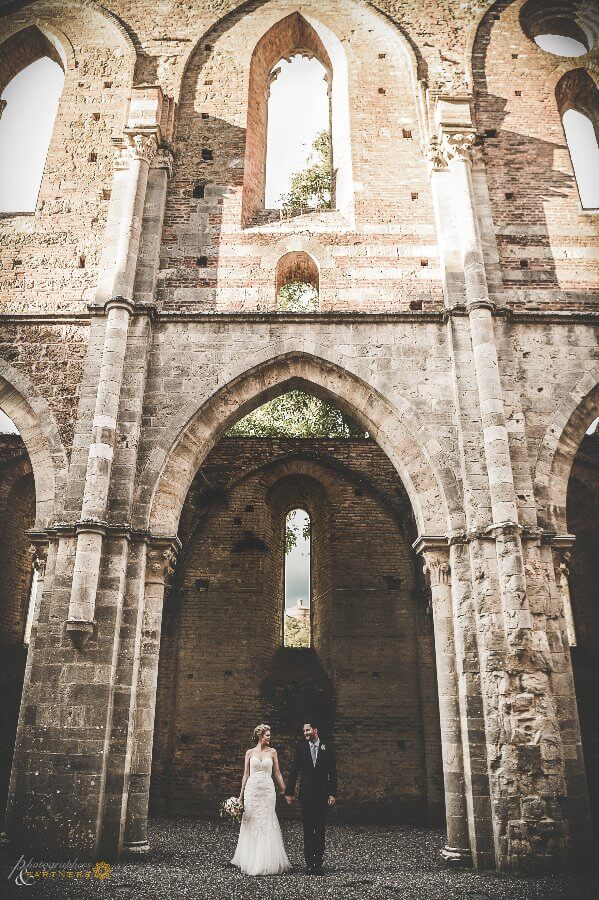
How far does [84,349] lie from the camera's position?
29.4ft

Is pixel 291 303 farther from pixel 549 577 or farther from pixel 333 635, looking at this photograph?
pixel 549 577

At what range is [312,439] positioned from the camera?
1282 centimetres

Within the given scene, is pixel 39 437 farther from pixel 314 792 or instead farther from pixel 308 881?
pixel 308 881

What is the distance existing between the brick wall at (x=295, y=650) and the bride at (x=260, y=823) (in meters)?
4.85

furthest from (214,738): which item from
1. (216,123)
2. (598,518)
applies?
(216,123)

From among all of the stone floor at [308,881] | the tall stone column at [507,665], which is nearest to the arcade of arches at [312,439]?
the tall stone column at [507,665]

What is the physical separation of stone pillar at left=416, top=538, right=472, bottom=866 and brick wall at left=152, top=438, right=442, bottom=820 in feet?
13.2

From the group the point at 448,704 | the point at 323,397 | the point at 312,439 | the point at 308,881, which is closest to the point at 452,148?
the point at 323,397

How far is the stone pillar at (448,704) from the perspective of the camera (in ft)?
22.4

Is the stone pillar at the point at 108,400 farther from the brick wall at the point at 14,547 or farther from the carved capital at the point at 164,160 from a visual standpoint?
the brick wall at the point at 14,547

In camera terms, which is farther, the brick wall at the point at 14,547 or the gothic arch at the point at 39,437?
the brick wall at the point at 14,547

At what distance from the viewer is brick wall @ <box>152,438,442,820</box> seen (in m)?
11.0

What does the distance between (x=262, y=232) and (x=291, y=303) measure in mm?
7199

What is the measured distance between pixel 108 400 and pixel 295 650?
20.9ft
